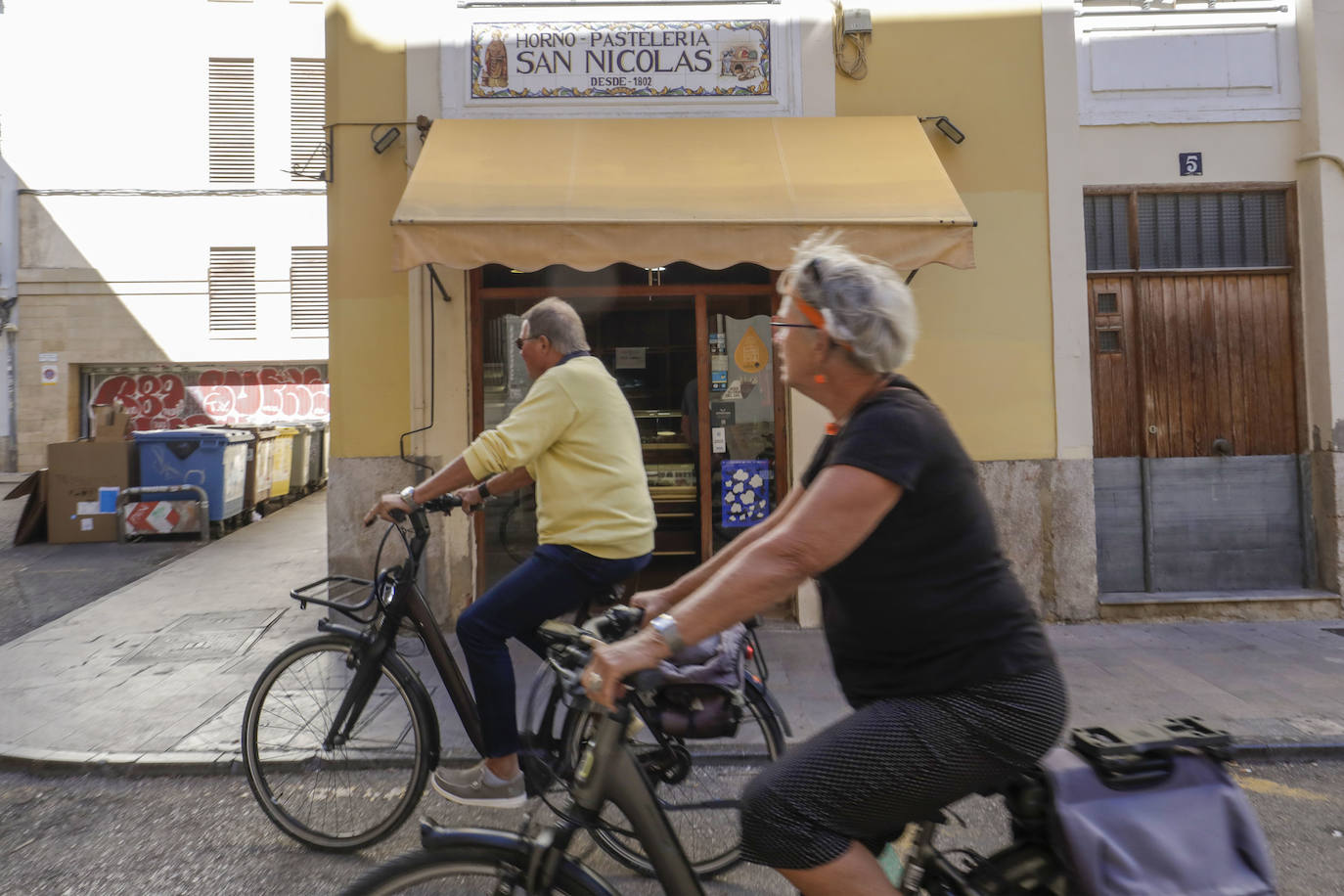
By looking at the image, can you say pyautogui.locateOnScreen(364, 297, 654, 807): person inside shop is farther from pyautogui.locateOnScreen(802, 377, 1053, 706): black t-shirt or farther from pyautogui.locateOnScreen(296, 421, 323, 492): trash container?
pyautogui.locateOnScreen(296, 421, 323, 492): trash container

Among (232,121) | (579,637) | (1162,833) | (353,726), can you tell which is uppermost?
(232,121)

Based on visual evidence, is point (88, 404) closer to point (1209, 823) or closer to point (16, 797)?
point (16, 797)

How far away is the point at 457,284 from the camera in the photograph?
7062mm

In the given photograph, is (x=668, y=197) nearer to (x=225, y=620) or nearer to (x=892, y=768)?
(x=225, y=620)

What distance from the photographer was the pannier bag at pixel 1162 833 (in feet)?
5.37

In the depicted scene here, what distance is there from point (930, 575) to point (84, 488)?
39.5 feet

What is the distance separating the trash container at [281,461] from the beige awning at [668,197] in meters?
9.33

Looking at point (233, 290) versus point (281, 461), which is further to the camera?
point (233, 290)

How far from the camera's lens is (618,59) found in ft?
23.6

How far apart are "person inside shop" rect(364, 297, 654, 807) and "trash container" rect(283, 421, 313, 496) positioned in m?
13.7

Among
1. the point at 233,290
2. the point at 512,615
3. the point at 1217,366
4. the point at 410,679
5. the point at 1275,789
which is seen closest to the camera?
the point at 512,615

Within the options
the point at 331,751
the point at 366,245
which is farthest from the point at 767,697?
the point at 366,245

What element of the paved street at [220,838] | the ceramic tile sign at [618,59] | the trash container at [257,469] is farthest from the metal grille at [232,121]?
the paved street at [220,838]

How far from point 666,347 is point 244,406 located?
56.7 ft
